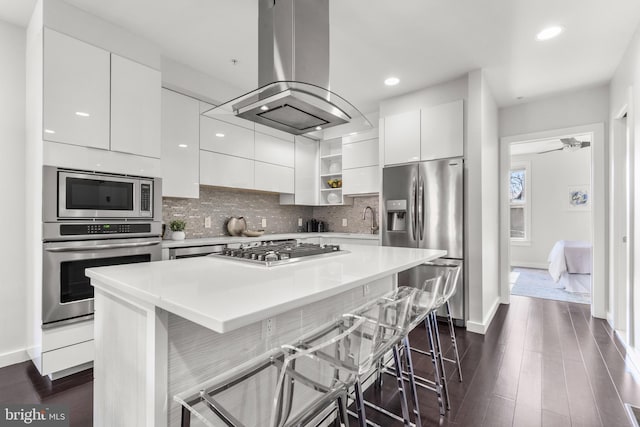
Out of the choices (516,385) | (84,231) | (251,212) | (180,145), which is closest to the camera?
(516,385)

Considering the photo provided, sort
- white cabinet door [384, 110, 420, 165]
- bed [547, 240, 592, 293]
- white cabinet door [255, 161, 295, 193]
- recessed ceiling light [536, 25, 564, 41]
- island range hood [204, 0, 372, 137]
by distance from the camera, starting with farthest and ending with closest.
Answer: bed [547, 240, 592, 293] → white cabinet door [255, 161, 295, 193] → white cabinet door [384, 110, 420, 165] → recessed ceiling light [536, 25, 564, 41] → island range hood [204, 0, 372, 137]

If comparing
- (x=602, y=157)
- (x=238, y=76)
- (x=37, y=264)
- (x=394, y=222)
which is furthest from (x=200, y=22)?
(x=602, y=157)

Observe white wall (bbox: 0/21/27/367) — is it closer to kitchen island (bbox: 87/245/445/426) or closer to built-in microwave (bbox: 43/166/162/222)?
built-in microwave (bbox: 43/166/162/222)

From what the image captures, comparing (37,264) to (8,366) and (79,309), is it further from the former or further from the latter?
(8,366)

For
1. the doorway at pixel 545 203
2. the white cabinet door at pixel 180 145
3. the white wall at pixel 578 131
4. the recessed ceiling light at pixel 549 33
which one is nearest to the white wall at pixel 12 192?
the white cabinet door at pixel 180 145

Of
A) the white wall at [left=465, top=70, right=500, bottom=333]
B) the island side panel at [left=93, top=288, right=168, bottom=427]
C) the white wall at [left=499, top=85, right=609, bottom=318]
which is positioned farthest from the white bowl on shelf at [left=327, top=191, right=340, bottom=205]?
the island side panel at [left=93, top=288, right=168, bottom=427]

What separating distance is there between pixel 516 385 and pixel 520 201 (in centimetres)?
630

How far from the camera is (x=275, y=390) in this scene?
3.71ft

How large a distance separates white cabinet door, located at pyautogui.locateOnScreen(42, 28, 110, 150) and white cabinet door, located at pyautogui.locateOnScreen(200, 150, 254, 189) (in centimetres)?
107

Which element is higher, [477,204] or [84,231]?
[477,204]

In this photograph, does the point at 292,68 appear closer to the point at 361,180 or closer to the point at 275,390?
the point at 275,390

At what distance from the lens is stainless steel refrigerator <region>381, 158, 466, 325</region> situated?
3395 mm

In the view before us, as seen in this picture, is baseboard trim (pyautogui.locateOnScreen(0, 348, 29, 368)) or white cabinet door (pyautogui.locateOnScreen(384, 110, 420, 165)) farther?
white cabinet door (pyautogui.locateOnScreen(384, 110, 420, 165))

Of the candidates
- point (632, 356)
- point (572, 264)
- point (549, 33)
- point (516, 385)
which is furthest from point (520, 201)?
point (516, 385)
